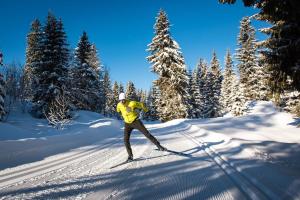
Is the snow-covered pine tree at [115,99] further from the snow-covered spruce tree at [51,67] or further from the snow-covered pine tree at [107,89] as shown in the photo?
the snow-covered spruce tree at [51,67]

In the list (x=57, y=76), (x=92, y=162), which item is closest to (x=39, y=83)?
(x=57, y=76)

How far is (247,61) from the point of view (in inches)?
1861

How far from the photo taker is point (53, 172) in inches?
250

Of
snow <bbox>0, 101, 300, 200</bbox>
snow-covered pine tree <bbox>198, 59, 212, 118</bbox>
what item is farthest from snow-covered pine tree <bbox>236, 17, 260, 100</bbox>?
snow <bbox>0, 101, 300, 200</bbox>

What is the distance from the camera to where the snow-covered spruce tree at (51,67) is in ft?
106

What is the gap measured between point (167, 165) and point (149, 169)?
21.0 inches

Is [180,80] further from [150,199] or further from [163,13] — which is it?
[150,199]

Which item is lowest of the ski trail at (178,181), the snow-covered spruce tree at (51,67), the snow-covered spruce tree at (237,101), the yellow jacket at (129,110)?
the ski trail at (178,181)

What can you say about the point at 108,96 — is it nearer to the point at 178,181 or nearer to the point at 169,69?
the point at 169,69

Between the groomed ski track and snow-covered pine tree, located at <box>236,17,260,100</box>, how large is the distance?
40819mm

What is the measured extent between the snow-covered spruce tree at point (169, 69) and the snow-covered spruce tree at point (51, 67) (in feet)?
37.9

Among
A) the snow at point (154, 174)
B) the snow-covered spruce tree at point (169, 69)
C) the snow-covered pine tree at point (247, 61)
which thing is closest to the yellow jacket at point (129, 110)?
the snow at point (154, 174)

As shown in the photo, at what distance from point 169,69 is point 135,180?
1220 inches

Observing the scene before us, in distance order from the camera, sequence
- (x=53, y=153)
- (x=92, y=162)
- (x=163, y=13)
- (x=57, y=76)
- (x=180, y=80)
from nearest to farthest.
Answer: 1. (x=92, y=162)
2. (x=53, y=153)
3. (x=57, y=76)
4. (x=180, y=80)
5. (x=163, y=13)
